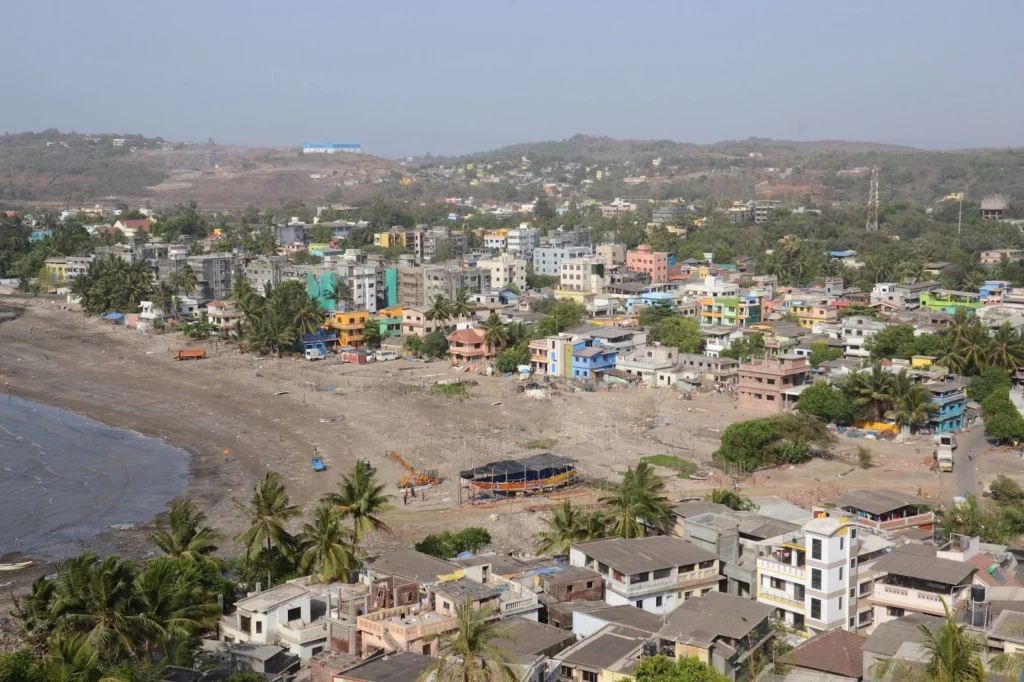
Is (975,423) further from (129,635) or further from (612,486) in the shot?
(129,635)

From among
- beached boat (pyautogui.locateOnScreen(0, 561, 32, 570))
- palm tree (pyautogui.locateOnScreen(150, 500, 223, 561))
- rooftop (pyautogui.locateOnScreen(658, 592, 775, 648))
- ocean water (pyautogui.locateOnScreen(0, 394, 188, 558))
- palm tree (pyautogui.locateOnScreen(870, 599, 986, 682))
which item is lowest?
ocean water (pyautogui.locateOnScreen(0, 394, 188, 558))

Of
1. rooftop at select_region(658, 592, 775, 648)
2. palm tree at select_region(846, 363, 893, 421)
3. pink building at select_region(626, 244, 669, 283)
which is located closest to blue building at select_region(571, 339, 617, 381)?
palm tree at select_region(846, 363, 893, 421)

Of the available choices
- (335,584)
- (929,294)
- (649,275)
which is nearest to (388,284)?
(649,275)

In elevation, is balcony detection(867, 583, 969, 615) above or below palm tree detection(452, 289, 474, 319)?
above

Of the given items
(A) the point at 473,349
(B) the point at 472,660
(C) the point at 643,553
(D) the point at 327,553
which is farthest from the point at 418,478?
(A) the point at 473,349

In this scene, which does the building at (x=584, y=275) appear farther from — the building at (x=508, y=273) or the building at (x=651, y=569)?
the building at (x=651, y=569)

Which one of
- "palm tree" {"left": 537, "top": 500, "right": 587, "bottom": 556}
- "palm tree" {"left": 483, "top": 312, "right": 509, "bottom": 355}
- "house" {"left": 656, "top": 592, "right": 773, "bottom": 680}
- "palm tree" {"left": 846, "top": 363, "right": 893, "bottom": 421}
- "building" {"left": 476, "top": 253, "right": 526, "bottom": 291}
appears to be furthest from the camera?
"building" {"left": 476, "top": 253, "right": 526, "bottom": 291}

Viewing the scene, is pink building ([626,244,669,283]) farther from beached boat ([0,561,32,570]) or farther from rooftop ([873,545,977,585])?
rooftop ([873,545,977,585])

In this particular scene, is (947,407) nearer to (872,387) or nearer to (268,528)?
(872,387)

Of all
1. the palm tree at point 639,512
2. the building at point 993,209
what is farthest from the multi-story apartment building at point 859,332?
the building at point 993,209

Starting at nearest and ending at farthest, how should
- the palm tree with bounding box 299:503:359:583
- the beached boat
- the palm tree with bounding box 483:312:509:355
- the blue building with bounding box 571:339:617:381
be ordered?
the palm tree with bounding box 299:503:359:583 < the beached boat < the blue building with bounding box 571:339:617:381 < the palm tree with bounding box 483:312:509:355
